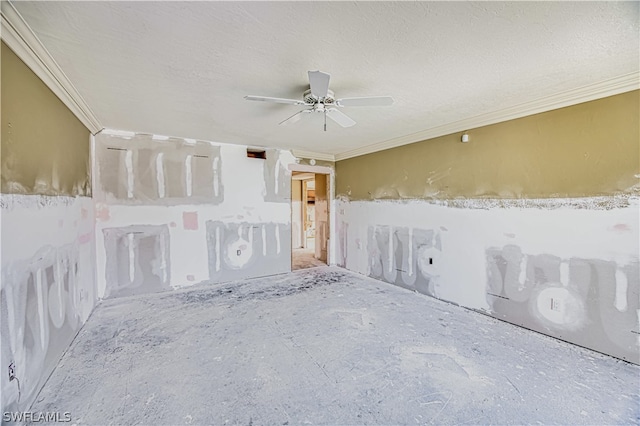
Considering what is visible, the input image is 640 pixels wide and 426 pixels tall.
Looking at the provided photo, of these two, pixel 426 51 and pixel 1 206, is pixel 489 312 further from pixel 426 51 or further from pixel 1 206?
pixel 1 206

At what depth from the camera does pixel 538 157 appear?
2.73m

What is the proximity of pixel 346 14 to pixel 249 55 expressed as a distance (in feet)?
2.41

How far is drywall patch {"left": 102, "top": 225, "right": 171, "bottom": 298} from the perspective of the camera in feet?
12.2

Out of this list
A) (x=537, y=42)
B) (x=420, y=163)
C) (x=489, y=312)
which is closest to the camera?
(x=537, y=42)

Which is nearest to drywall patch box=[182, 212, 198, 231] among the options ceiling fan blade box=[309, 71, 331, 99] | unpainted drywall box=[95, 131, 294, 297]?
unpainted drywall box=[95, 131, 294, 297]

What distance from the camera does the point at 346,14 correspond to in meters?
1.43

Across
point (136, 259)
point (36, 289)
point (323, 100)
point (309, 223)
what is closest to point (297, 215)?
point (309, 223)

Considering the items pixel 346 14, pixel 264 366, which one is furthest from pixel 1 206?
pixel 346 14

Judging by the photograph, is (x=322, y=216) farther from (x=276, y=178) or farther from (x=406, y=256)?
(x=406, y=256)

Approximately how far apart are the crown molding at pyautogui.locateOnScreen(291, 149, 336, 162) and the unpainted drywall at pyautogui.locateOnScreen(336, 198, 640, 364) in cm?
194

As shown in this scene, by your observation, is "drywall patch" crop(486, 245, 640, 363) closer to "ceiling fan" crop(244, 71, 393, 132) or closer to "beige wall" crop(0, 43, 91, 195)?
"ceiling fan" crop(244, 71, 393, 132)

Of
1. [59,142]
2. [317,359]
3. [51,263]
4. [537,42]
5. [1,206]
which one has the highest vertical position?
[537,42]

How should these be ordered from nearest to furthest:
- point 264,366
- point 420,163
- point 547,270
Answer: point 264,366
point 547,270
point 420,163

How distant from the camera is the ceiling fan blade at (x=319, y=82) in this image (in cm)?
177
